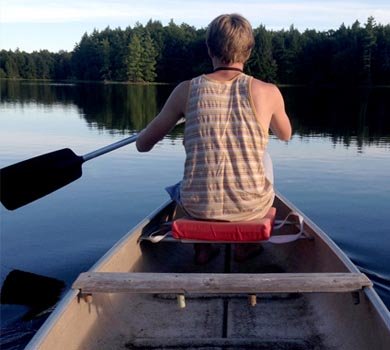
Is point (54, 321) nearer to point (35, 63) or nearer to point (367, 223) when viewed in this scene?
point (367, 223)

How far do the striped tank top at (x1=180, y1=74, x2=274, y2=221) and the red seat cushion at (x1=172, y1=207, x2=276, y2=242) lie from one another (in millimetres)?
72

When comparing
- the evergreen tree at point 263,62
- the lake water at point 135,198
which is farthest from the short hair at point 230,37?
the evergreen tree at point 263,62

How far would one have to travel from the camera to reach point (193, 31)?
9794 cm

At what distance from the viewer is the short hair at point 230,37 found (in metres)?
3.56

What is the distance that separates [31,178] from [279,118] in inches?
92.2

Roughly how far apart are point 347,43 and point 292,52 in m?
7.29

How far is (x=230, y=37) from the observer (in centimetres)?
357

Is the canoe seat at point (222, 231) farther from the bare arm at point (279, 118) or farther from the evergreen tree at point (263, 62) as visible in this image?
the evergreen tree at point (263, 62)

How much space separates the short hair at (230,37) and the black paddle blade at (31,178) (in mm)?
2123

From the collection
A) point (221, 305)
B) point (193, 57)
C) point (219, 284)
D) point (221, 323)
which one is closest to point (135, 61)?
point (193, 57)

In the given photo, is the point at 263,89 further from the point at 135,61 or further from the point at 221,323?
the point at 135,61

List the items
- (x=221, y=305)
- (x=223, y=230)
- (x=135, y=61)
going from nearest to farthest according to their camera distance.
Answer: (x=223, y=230) → (x=221, y=305) → (x=135, y=61)

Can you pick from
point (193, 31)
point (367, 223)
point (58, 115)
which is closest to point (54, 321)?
point (367, 223)

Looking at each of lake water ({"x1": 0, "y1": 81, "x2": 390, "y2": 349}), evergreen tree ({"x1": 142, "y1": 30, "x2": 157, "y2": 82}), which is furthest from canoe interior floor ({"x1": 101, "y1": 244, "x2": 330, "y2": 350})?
evergreen tree ({"x1": 142, "y1": 30, "x2": 157, "y2": 82})
